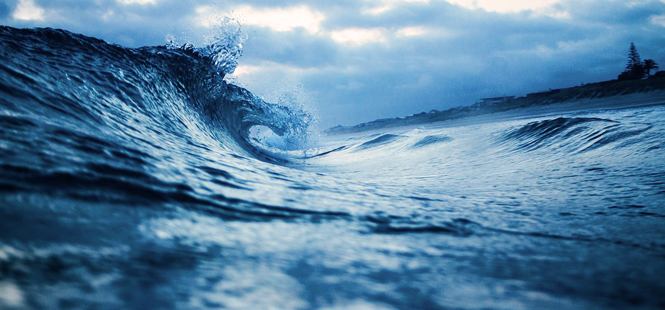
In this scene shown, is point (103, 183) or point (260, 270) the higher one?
point (103, 183)

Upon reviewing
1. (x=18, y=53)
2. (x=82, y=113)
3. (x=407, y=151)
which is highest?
(x=18, y=53)

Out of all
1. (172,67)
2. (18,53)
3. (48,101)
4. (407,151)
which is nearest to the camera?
(48,101)

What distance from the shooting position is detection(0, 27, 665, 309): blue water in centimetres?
66

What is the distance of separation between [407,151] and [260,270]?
209 inches

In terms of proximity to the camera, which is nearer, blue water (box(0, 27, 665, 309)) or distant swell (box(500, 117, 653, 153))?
blue water (box(0, 27, 665, 309))

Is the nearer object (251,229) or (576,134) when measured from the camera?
(251,229)

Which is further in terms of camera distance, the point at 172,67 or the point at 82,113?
the point at 172,67

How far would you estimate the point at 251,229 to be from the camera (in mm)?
1035

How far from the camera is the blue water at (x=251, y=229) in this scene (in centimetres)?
66

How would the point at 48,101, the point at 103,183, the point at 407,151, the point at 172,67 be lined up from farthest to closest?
the point at 407,151, the point at 172,67, the point at 48,101, the point at 103,183

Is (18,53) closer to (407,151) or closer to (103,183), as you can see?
(103,183)

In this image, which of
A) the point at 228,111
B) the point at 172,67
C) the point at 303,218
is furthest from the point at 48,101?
the point at 228,111

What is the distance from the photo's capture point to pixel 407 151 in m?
5.90

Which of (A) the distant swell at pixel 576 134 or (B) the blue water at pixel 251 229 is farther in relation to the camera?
(A) the distant swell at pixel 576 134
